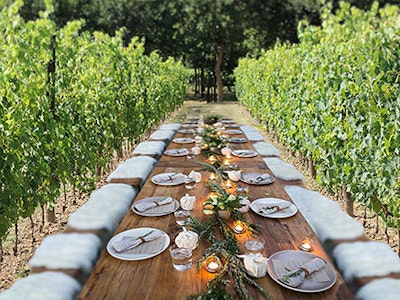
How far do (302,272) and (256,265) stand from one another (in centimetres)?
22

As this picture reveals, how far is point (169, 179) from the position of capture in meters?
3.20

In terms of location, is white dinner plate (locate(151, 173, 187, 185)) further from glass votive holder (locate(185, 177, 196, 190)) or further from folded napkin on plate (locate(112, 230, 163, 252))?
folded napkin on plate (locate(112, 230, 163, 252))

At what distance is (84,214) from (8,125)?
1423 millimetres

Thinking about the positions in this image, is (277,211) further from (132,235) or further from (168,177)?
(168,177)

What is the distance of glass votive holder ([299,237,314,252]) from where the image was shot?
1943 millimetres

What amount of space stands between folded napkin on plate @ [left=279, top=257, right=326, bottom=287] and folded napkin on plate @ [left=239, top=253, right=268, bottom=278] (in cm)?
9

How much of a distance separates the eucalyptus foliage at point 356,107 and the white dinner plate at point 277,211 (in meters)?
1.48

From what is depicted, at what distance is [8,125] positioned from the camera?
10.7 ft

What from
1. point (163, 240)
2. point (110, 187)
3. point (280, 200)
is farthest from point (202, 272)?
point (110, 187)

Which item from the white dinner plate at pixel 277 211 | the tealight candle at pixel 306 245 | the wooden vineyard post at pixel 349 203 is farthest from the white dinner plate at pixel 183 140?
the tealight candle at pixel 306 245

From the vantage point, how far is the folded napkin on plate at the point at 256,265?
5.53 ft

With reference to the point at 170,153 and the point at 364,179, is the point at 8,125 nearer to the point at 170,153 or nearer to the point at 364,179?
the point at 170,153

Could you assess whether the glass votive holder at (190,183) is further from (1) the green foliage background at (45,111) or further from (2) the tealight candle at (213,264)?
(1) the green foliage background at (45,111)

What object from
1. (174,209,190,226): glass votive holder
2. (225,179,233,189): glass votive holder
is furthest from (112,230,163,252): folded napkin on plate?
(225,179,233,189): glass votive holder
